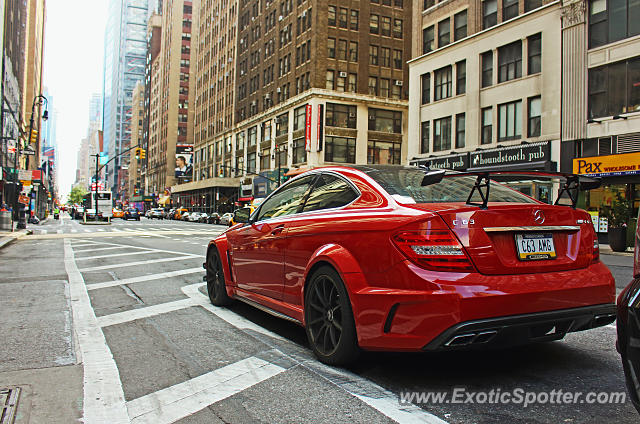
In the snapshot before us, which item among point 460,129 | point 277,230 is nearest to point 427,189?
point 277,230

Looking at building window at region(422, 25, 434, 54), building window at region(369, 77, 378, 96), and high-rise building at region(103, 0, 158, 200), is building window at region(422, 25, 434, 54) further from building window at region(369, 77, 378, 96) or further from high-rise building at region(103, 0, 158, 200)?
high-rise building at region(103, 0, 158, 200)

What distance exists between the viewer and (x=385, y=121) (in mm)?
56594

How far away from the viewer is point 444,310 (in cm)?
307

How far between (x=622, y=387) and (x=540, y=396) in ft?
2.00

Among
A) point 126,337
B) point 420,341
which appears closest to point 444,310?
point 420,341

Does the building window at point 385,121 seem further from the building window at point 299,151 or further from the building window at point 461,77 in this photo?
the building window at point 461,77

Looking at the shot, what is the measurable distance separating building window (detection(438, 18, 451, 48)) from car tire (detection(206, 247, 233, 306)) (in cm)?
3180

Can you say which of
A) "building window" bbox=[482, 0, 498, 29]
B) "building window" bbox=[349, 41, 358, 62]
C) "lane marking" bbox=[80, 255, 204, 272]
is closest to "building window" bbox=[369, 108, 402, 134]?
"building window" bbox=[349, 41, 358, 62]

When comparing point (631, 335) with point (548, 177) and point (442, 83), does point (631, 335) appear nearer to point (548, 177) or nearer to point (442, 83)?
→ point (548, 177)

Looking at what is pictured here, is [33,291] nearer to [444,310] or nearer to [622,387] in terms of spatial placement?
[444,310]

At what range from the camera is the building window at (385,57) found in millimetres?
56656

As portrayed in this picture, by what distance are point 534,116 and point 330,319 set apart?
90.7 feet

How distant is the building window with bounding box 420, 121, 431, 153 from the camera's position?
36031 millimetres

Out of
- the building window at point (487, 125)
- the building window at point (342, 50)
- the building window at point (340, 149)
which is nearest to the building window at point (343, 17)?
the building window at point (342, 50)
